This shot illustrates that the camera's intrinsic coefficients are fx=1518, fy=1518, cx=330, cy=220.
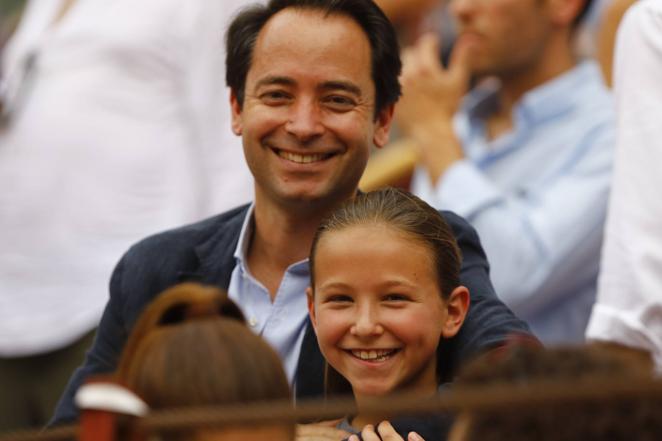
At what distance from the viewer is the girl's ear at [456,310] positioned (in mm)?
2781

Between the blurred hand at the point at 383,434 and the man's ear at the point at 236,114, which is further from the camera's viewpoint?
the man's ear at the point at 236,114

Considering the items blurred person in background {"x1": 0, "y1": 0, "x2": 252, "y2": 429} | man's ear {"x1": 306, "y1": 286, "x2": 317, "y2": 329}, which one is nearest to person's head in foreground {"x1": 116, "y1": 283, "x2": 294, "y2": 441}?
man's ear {"x1": 306, "y1": 286, "x2": 317, "y2": 329}

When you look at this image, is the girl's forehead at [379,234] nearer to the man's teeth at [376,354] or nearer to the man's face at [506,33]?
the man's teeth at [376,354]

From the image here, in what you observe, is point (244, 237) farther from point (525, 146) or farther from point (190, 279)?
point (525, 146)

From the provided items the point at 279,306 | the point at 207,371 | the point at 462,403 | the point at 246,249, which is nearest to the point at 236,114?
the point at 246,249

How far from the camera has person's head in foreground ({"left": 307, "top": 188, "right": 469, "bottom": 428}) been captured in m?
2.69

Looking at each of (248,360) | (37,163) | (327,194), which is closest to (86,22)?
(37,163)

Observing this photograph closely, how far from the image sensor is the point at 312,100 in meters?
3.04

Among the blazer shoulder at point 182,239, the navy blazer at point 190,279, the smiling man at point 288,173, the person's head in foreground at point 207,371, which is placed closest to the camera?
the person's head in foreground at point 207,371

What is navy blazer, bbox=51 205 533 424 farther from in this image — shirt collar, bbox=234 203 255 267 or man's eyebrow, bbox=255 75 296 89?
man's eyebrow, bbox=255 75 296 89

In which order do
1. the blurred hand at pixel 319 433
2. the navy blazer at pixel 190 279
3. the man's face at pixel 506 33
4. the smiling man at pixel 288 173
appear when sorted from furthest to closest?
1. the man's face at pixel 506 33
2. the smiling man at pixel 288 173
3. the navy blazer at pixel 190 279
4. the blurred hand at pixel 319 433

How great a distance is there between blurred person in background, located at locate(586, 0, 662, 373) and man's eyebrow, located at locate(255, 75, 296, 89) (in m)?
0.73

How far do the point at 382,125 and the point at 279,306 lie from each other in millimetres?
457

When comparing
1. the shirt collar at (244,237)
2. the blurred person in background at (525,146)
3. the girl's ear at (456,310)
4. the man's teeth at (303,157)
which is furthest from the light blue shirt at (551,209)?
the girl's ear at (456,310)
